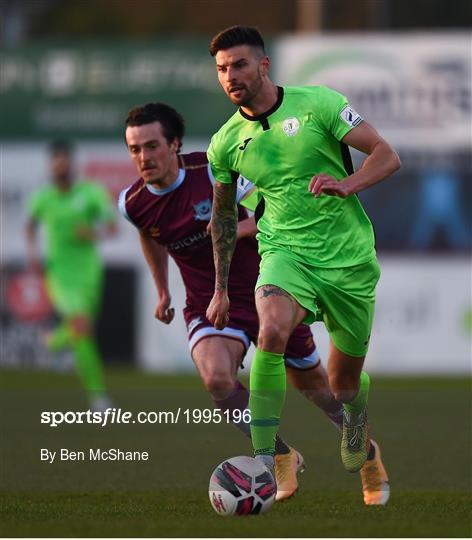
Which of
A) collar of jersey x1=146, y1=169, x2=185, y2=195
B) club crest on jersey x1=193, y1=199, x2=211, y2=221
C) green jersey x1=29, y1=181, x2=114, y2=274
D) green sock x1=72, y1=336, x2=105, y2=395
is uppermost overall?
collar of jersey x1=146, y1=169, x2=185, y2=195

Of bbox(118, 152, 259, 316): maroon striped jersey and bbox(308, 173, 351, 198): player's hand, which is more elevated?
bbox(308, 173, 351, 198): player's hand

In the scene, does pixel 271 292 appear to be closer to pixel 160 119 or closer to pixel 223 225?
pixel 223 225

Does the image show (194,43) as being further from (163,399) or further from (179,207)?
(179,207)

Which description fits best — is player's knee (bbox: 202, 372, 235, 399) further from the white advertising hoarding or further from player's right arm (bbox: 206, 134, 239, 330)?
the white advertising hoarding

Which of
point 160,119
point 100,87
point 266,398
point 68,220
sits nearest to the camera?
point 266,398

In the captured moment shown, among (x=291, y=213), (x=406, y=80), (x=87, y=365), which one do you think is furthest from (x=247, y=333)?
(x=406, y=80)

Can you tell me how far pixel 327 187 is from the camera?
23.4ft

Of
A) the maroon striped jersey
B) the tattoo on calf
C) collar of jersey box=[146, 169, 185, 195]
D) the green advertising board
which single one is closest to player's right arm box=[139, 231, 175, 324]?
the maroon striped jersey

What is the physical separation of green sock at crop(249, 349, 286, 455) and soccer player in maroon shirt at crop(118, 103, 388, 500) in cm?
116

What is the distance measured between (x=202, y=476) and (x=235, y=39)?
3070mm

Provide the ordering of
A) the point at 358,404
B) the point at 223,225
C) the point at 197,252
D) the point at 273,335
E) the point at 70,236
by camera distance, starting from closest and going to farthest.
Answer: the point at 273,335, the point at 223,225, the point at 358,404, the point at 197,252, the point at 70,236

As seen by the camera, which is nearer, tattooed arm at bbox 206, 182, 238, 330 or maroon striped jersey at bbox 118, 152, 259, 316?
tattooed arm at bbox 206, 182, 238, 330

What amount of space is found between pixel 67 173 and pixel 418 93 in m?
6.51

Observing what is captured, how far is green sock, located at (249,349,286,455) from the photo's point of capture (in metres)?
7.32
